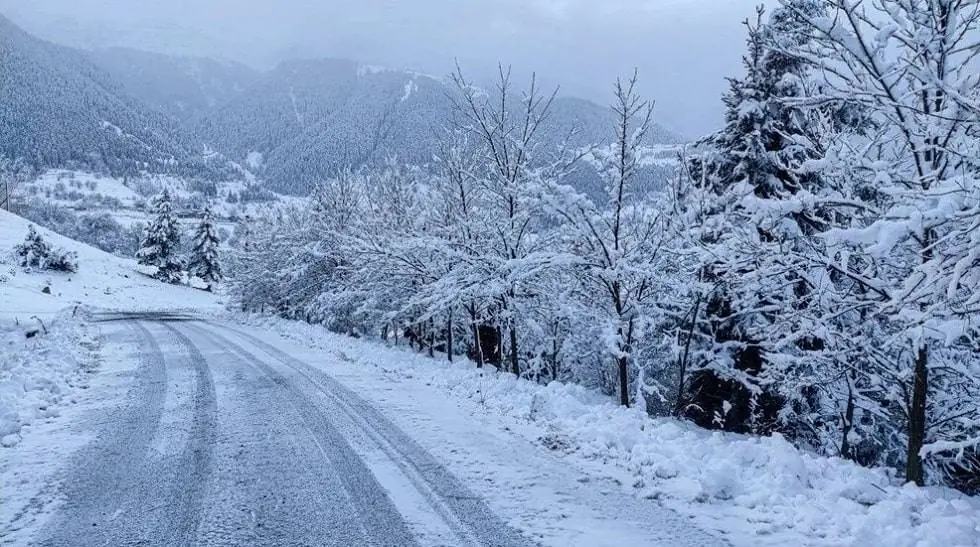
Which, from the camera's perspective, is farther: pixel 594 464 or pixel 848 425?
pixel 848 425

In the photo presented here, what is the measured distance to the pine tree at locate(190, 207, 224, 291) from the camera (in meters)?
80.8

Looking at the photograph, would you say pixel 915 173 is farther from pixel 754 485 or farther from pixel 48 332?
pixel 48 332

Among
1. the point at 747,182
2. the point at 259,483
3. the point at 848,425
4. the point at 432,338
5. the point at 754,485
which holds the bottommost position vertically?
the point at 432,338

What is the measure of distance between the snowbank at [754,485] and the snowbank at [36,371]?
23.1ft

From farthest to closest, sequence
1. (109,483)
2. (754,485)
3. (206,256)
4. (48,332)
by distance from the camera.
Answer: (206,256), (48,332), (109,483), (754,485)

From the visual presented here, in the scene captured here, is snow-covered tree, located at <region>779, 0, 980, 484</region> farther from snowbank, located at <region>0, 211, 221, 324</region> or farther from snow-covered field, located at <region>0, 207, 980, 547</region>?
snowbank, located at <region>0, 211, 221, 324</region>

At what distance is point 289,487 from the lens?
566 cm

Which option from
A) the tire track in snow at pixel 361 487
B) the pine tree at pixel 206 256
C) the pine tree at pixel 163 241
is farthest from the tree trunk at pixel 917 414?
the pine tree at pixel 206 256

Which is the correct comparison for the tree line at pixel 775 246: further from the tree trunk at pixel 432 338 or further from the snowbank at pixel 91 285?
the snowbank at pixel 91 285

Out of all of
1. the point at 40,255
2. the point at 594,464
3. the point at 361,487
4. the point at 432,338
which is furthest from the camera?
the point at 40,255

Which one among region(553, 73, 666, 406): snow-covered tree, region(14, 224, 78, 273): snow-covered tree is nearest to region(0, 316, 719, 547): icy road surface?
region(553, 73, 666, 406): snow-covered tree

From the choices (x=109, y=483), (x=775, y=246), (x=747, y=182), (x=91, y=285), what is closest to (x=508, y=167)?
(x=747, y=182)

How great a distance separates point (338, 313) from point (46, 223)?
131402 millimetres

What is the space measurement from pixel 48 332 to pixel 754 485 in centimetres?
2238
